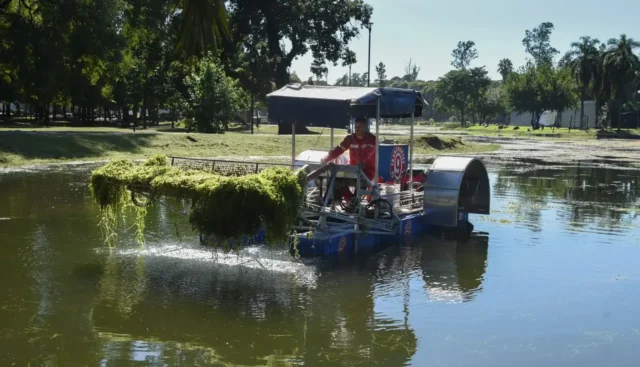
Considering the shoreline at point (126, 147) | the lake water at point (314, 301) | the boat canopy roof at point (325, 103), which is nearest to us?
the lake water at point (314, 301)

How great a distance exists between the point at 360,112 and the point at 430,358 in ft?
27.8

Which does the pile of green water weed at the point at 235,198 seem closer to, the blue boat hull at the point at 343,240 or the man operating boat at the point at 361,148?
the blue boat hull at the point at 343,240

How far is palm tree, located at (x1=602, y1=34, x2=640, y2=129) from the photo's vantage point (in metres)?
96.7

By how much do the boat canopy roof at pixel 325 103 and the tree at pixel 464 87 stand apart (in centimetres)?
12548

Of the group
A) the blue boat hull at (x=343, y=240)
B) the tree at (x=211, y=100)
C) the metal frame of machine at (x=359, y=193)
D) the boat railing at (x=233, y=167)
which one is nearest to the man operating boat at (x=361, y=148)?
the metal frame of machine at (x=359, y=193)

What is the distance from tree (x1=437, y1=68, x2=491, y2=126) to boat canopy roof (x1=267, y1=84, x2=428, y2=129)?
412 feet

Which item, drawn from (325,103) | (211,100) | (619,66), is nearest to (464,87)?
(619,66)

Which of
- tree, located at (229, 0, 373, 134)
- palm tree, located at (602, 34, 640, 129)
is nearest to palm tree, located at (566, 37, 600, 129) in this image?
palm tree, located at (602, 34, 640, 129)

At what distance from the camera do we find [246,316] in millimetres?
9828

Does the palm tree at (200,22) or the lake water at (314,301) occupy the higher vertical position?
the palm tree at (200,22)

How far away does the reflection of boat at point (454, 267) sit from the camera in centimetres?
1170

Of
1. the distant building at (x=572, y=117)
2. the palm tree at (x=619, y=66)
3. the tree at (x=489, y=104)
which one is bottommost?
the distant building at (x=572, y=117)

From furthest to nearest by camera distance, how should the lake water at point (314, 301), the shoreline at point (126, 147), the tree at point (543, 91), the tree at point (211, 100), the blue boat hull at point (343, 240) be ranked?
1. the tree at point (543, 91)
2. the tree at point (211, 100)
3. the shoreline at point (126, 147)
4. the blue boat hull at point (343, 240)
5. the lake water at point (314, 301)

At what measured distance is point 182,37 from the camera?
5281 mm
